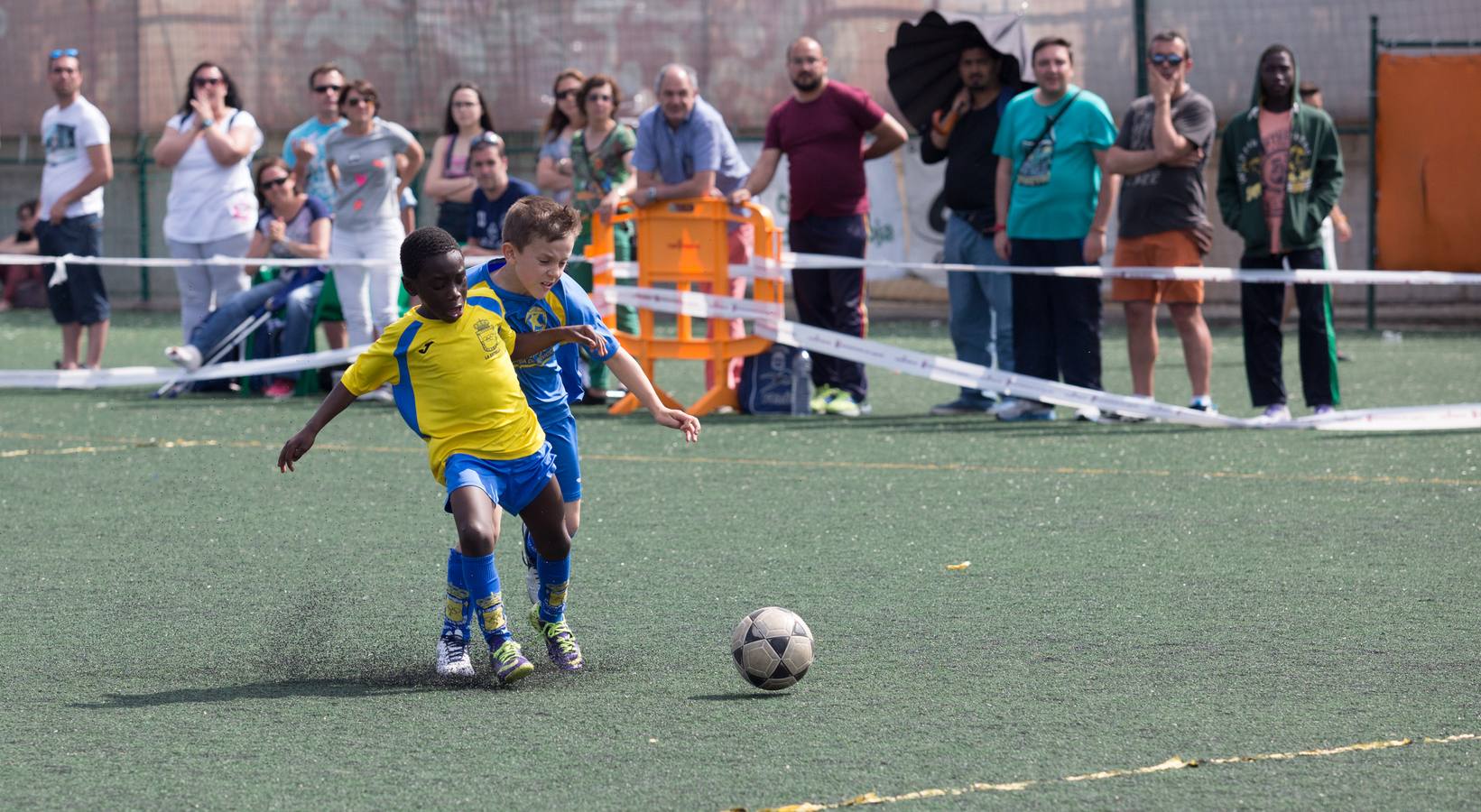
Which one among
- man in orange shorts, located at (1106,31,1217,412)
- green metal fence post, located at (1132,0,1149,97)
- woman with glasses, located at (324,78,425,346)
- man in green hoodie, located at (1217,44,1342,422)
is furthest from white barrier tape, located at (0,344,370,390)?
green metal fence post, located at (1132,0,1149,97)

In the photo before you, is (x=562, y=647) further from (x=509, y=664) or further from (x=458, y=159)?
(x=458, y=159)

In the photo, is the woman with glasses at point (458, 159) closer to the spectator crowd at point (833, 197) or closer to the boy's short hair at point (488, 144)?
the spectator crowd at point (833, 197)

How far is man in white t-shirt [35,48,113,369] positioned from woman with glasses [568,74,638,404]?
11.8 feet

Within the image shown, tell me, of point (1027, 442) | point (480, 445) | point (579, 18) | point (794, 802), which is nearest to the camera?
point (794, 802)

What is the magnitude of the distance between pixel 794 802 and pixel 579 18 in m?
19.3

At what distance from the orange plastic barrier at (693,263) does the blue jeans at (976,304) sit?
1.09 m

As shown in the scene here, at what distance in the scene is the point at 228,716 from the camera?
200 inches

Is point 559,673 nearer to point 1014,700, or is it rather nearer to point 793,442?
point 1014,700

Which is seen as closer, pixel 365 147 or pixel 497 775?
pixel 497 775

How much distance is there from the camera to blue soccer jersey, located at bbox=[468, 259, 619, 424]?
578cm

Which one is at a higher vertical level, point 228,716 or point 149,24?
point 149,24

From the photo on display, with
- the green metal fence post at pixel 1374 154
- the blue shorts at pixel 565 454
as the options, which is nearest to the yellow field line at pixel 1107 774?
the blue shorts at pixel 565 454

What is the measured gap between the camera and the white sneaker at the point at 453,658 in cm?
552

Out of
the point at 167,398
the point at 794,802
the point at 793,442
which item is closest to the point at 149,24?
the point at 167,398
